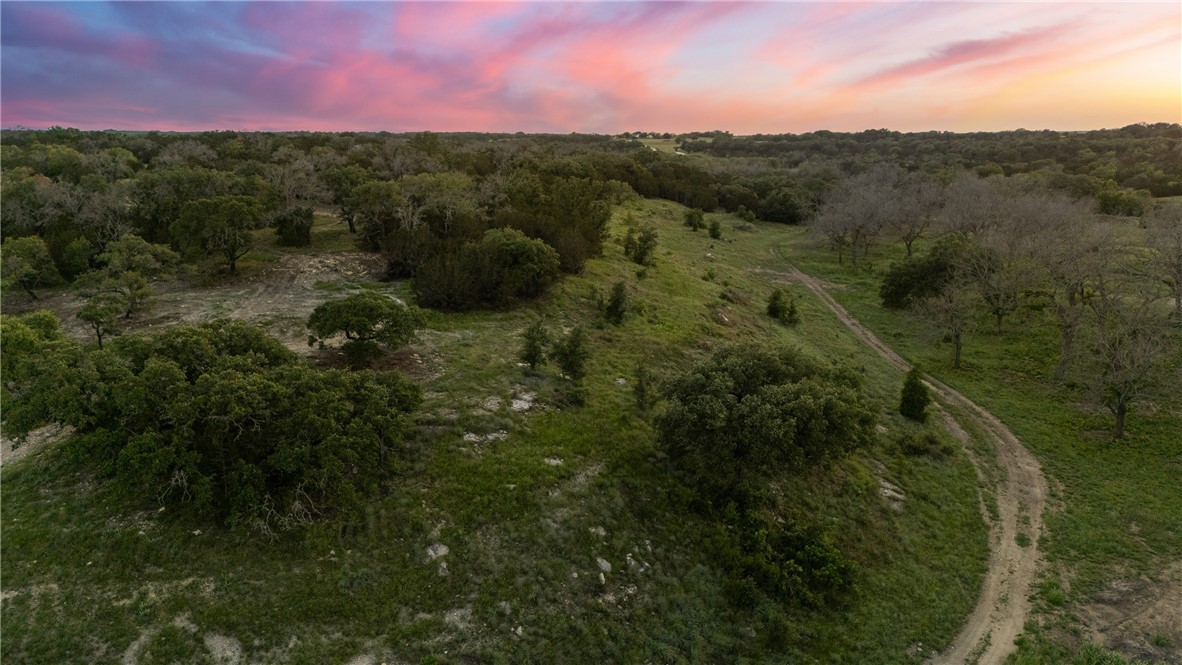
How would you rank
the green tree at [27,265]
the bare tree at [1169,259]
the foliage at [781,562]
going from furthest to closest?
1. the bare tree at [1169,259]
2. the green tree at [27,265]
3. the foliage at [781,562]

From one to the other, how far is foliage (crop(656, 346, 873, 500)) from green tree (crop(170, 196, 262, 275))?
27.3 meters

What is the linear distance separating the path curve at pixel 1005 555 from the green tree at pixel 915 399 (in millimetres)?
1721

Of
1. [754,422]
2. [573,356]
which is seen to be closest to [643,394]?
[573,356]

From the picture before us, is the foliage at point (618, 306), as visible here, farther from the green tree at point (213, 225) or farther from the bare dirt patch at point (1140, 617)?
the bare dirt patch at point (1140, 617)

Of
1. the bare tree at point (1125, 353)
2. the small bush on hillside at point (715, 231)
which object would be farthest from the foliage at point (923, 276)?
the small bush on hillside at point (715, 231)

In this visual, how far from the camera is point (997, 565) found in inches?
705

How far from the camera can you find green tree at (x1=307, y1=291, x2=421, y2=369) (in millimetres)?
21969

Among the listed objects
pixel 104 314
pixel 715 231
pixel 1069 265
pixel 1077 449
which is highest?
pixel 715 231

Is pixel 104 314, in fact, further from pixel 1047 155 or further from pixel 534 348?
pixel 1047 155

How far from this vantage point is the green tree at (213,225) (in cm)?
3178

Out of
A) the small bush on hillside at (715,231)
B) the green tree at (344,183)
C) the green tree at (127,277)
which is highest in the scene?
the green tree at (344,183)

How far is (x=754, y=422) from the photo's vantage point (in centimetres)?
1686

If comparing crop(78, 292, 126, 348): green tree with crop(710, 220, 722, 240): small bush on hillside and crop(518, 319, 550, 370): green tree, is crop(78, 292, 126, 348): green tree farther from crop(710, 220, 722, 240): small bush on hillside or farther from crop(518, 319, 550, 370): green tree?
crop(710, 220, 722, 240): small bush on hillside

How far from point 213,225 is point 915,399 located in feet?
125
